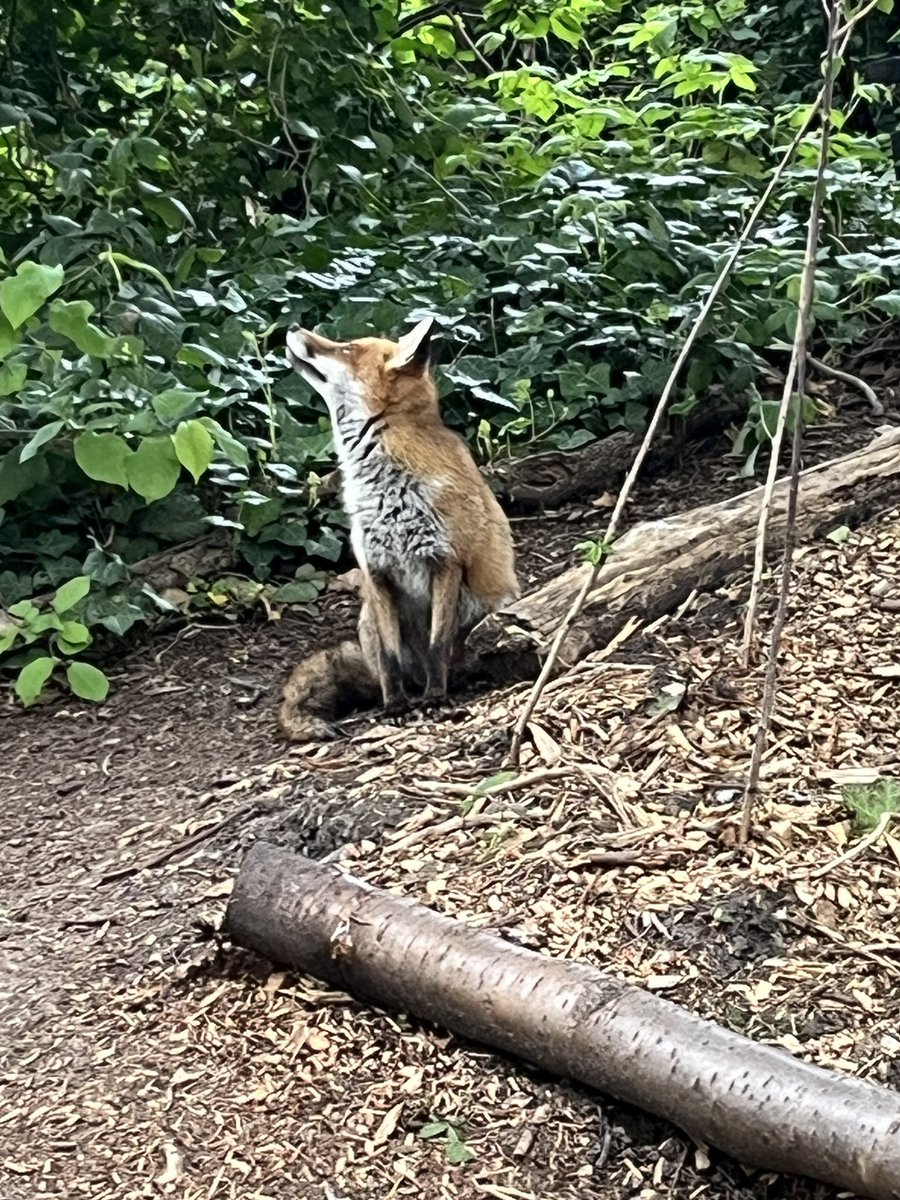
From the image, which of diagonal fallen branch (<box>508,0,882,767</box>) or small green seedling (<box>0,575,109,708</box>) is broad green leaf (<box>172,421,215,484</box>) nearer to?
small green seedling (<box>0,575,109,708</box>)

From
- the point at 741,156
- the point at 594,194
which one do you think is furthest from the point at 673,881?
the point at 741,156

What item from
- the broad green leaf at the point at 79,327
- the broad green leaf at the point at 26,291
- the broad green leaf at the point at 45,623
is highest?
the broad green leaf at the point at 26,291

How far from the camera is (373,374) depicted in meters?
5.95

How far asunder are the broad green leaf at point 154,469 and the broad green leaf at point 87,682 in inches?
34.1

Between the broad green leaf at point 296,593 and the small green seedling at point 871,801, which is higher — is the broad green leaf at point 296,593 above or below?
below

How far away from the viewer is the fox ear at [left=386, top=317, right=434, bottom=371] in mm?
5793

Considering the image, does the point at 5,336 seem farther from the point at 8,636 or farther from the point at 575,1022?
the point at 575,1022

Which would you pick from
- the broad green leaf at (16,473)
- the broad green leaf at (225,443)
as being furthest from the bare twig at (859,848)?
the broad green leaf at (16,473)

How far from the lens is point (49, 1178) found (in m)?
3.12

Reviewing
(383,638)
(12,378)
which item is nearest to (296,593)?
(383,638)

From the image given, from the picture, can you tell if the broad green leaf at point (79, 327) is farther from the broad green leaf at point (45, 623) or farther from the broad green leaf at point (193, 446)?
the broad green leaf at point (45, 623)

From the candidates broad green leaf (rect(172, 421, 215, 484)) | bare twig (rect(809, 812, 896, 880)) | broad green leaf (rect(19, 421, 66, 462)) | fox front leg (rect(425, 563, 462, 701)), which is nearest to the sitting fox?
fox front leg (rect(425, 563, 462, 701))

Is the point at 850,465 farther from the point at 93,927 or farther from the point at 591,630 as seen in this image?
the point at 93,927

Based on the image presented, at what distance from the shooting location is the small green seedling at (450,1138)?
299 centimetres
